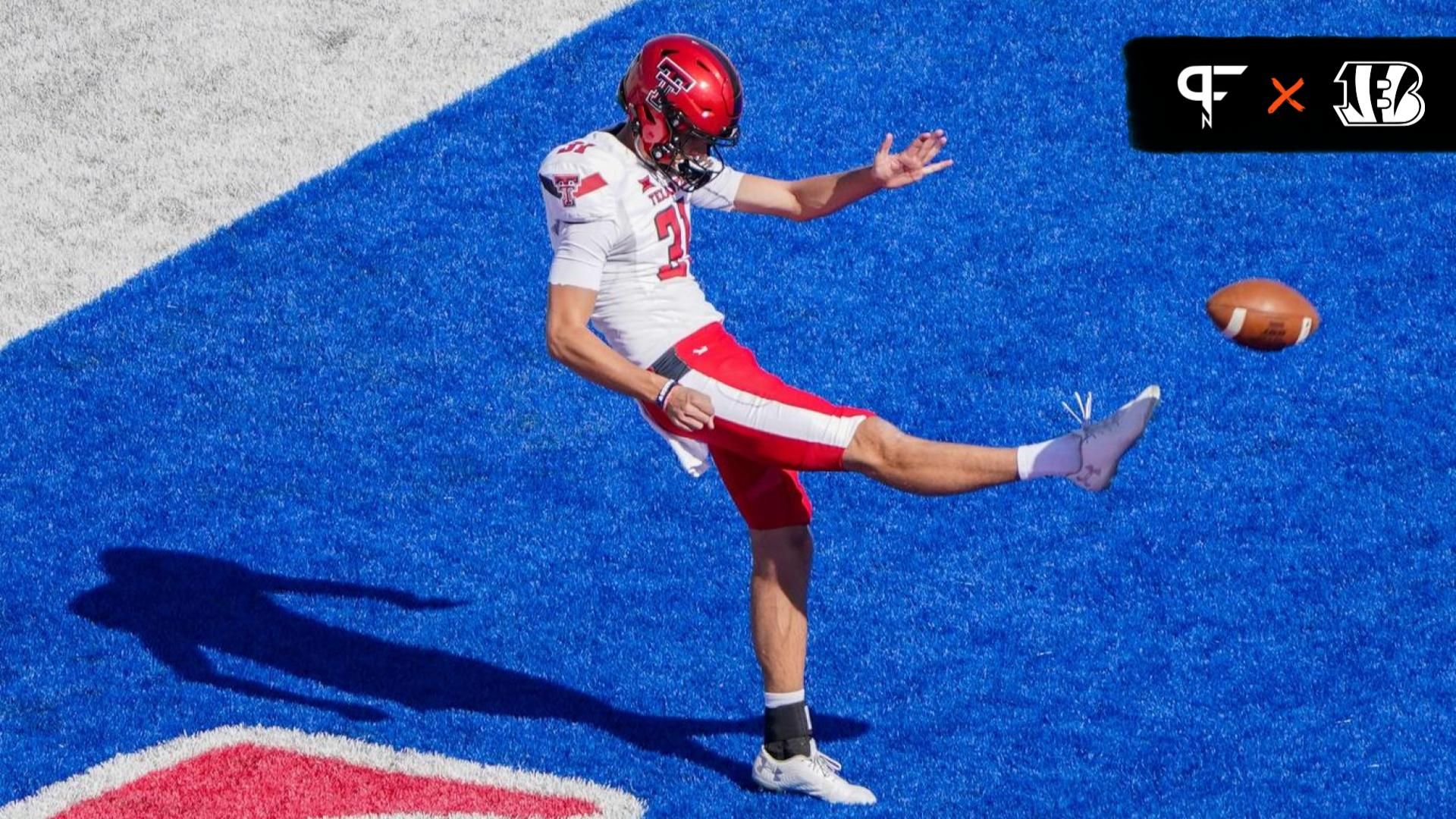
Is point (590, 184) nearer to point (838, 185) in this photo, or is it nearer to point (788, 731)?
point (838, 185)

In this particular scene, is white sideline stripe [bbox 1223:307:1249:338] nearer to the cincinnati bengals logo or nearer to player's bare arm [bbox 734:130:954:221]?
player's bare arm [bbox 734:130:954:221]

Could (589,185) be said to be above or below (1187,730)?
above

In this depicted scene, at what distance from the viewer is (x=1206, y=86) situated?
9969mm

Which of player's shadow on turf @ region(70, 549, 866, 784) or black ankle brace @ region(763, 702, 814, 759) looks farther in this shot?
player's shadow on turf @ region(70, 549, 866, 784)

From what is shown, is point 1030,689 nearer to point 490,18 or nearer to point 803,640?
point 803,640

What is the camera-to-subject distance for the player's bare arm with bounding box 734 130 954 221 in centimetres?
648

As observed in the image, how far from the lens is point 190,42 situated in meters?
11.0

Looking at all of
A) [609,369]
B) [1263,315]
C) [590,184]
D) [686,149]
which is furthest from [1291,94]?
[609,369]

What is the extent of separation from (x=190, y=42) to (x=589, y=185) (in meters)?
5.84

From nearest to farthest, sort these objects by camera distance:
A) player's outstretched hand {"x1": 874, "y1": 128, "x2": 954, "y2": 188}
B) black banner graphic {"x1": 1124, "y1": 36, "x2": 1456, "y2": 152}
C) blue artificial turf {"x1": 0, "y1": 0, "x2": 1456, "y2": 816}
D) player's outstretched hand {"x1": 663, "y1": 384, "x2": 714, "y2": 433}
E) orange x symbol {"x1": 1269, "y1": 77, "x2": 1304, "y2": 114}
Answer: player's outstretched hand {"x1": 663, "y1": 384, "x2": 714, "y2": 433}, player's outstretched hand {"x1": 874, "y1": 128, "x2": 954, "y2": 188}, blue artificial turf {"x1": 0, "y1": 0, "x2": 1456, "y2": 816}, black banner graphic {"x1": 1124, "y1": 36, "x2": 1456, "y2": 152}, orange x symbol {"x1": 1269, "y1": 77, "x2": 1304, "y2": 114}

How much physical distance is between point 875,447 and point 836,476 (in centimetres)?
242

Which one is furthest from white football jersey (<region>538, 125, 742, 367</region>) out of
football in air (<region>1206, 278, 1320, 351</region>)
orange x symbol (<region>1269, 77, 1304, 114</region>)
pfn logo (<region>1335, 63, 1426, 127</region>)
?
pfn logo (<region>1335, 63, 1426, 127</region>)

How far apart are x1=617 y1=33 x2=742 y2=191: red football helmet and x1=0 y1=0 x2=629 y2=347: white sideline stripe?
419cm

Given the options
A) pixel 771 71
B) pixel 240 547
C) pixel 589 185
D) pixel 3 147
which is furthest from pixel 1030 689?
pixel 3 147
